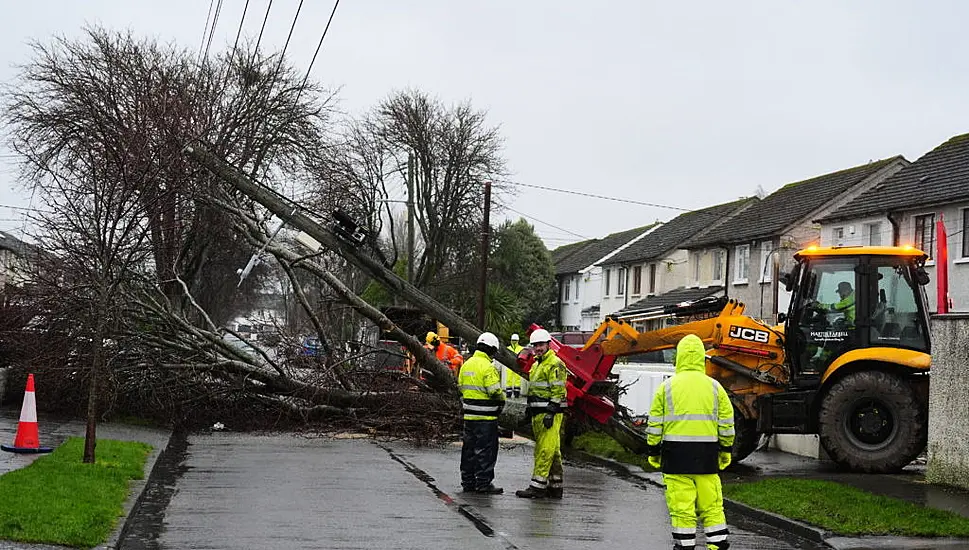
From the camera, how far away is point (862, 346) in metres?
16.2

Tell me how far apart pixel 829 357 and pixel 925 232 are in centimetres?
1735

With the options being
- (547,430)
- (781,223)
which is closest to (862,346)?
(547,430)

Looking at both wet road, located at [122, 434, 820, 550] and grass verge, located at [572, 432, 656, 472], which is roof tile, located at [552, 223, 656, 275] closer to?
grass verge, located at [572, 432, 656, 472]

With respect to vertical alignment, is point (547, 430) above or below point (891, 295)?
below

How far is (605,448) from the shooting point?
19141mm

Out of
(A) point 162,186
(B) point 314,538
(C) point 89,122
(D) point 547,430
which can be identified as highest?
(C) point 89,122

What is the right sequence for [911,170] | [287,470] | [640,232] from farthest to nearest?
1. [640,232]
2. [911,170]
3. [287,470]

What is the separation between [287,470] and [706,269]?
3442 cm

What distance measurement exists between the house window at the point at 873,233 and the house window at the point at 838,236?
138 cm

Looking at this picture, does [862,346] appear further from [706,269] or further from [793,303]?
[706,269]

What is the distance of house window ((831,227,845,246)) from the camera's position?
119ft

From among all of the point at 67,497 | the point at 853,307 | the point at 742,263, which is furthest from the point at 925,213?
the point at 67,497

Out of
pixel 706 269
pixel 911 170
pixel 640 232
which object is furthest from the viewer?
pixel 640 232

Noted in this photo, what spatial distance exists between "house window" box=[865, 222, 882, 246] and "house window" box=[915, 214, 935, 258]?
1912 mm
